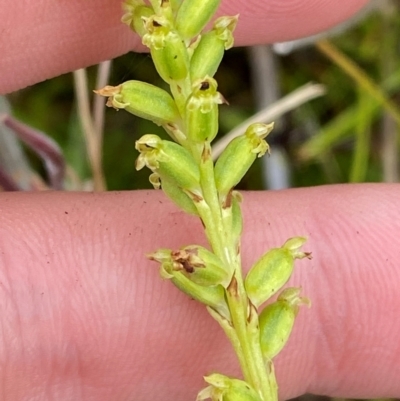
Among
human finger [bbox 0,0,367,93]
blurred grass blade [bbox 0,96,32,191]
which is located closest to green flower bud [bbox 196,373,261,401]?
human finger [bbox 0,0,367,93]

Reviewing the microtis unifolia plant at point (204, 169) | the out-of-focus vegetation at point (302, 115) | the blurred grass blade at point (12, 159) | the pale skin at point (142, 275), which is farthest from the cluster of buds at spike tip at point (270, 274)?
the out-of-focus vegetation at point (302, 115)

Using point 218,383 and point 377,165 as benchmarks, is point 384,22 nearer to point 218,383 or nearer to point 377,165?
point 377,165

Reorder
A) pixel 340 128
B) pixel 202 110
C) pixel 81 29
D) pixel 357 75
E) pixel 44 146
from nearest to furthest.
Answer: pixel 202 110 < pixel 81 29 < pixel 44 146 < pixel 357 75 < pixel 340 128

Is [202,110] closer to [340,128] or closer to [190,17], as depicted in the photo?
[190,17]

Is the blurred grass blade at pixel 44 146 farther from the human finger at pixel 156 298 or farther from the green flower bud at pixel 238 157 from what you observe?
the green flower bud at pixel 238 157

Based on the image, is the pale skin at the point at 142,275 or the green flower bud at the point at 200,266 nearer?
the green flower bud at the point at 200,266

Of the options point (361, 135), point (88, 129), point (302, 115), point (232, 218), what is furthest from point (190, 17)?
point (302, 115)
